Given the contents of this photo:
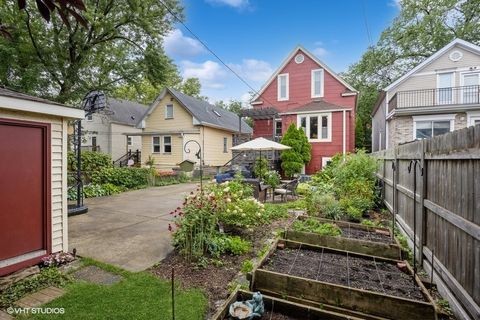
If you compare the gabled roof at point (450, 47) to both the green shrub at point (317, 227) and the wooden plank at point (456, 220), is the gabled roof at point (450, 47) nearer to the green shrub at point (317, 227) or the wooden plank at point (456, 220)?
the green shrub at point (317, 227)

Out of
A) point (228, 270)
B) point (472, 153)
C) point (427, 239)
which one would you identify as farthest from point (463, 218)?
point (228, 270)

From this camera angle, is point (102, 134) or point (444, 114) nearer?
point (444, 114)

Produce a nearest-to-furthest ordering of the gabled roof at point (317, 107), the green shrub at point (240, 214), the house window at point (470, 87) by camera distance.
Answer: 1. the green shrub at point (240, 214)
2. the house window at point (470, 87)
3. the gabled roof at point (317, 107)

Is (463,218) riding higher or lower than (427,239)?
higher

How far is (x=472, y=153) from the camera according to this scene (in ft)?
7.35

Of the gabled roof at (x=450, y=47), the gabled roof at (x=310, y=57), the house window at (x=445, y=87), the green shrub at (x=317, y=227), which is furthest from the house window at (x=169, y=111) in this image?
the house window at (x=445, y=87)

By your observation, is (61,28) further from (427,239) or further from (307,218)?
(427,239)

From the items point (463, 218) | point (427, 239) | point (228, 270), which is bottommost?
point (228, 270)

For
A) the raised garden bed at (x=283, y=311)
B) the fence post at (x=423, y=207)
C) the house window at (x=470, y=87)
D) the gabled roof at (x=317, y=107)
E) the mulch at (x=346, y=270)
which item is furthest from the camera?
the gabled roof at (x=317, y=107)

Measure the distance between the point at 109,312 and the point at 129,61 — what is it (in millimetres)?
15146

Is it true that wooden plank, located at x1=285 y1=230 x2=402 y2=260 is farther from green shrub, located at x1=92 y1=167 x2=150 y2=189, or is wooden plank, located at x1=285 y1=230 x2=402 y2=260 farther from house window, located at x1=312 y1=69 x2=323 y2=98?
house window, located at x1=312 y1=69 x2=323 y2=98

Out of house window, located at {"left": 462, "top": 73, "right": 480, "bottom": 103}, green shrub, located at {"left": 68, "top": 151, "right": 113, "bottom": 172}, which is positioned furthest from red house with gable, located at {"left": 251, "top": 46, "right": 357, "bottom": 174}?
green shrub, located at {"left": 68, "top": 151, "right": 113, "bottom": 172}

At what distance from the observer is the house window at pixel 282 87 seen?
1769 cm

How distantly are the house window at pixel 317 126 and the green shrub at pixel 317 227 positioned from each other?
1171 centimetres
